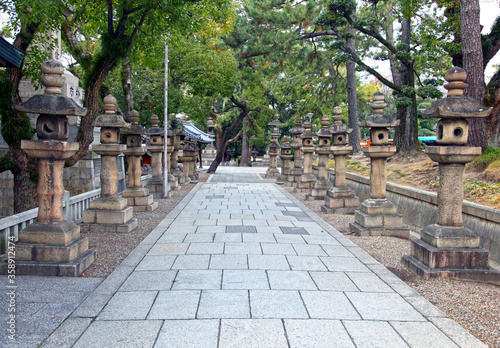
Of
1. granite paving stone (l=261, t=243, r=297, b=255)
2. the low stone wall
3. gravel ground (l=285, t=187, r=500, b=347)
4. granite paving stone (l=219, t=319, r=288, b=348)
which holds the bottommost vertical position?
gravel ground (l=285, t=187, r=500, b=347)

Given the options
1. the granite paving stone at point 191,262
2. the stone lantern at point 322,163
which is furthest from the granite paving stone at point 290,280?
the stone lantern at point 322,163

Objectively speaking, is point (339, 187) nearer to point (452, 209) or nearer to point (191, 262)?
point (452, 209)

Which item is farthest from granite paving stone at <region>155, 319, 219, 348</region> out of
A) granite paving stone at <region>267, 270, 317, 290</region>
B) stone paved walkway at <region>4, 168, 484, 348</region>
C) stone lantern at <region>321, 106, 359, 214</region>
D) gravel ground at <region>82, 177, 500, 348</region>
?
stone lantern at <region>321, 106, 359, 214</region>

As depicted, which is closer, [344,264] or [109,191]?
[344,264]

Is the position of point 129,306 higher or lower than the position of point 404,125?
lower

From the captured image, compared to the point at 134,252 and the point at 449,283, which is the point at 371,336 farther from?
the point at 134,252

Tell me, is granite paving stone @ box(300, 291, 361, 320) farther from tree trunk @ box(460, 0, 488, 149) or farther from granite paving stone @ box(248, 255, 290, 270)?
tree trunk @ box(460, 0, 488, 149)

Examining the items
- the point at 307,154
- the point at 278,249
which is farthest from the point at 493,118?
the point at 278,249

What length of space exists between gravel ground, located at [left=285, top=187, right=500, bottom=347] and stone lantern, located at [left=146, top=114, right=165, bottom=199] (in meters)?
7.50

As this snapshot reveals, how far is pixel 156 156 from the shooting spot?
11742 mm

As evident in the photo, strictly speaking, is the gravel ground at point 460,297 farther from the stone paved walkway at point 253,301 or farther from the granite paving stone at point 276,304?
the granite paving stone at point 276,304

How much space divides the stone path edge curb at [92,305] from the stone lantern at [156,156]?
595 centimetres

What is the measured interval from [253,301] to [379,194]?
412 centimetres

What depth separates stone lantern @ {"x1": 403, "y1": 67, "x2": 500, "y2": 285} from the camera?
14.6 feet
